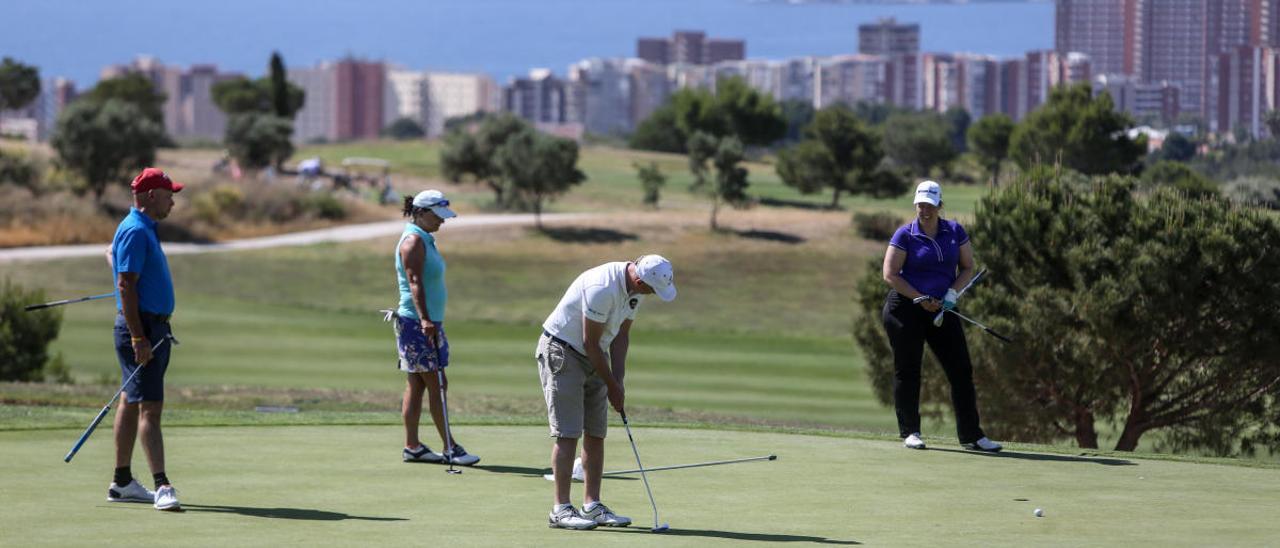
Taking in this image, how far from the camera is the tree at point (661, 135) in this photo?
133375mm

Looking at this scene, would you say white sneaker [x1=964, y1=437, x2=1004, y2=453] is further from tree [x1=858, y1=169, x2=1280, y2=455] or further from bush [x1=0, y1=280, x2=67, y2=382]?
bush [x1=0, y1=280, x2=67, y2=382]

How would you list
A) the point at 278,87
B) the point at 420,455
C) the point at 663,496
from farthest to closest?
the point at 278,87 → the point at 420,455 → the point at 663,496

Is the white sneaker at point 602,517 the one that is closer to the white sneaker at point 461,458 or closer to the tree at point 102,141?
the white sneaker at point 461,458

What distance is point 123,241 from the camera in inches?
341

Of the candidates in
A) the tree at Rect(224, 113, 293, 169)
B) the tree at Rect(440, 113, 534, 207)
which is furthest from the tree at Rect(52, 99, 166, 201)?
the tree at Rect(224, 113, 293, 169)

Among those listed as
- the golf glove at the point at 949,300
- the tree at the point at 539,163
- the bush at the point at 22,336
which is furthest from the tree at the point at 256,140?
the golf glove at the point at 949,300

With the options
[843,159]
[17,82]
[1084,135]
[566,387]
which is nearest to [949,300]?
[566,387]

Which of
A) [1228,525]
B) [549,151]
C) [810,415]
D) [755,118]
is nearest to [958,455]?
[1228,525]

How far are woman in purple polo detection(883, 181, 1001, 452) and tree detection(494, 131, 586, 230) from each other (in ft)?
145

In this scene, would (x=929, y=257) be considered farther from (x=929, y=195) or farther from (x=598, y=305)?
(x=598, y=305)

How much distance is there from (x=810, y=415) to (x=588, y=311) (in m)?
18.7

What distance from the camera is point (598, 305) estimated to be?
7891mm

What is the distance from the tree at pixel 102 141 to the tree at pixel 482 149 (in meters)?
10.8

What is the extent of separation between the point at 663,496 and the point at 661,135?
128 metres
